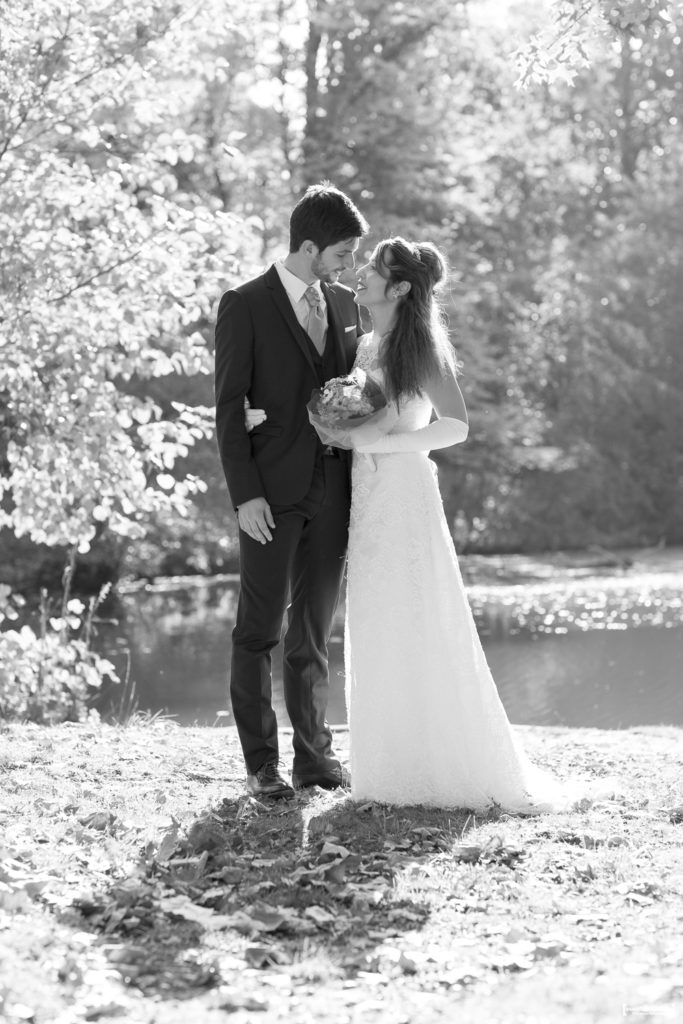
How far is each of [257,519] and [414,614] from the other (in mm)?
695

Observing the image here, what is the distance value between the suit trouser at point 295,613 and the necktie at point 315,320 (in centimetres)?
47

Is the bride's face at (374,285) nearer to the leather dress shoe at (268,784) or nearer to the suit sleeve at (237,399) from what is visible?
the suit sleeve at (237,399)

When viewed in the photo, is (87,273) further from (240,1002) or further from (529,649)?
(529,649)

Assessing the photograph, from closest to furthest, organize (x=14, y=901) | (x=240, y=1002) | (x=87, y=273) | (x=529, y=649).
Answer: (x=240, y=1002), (x=14, y=901), (x=87, y=273), (x=529, y=649)

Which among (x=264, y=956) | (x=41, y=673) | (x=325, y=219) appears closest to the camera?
(x=264, y=956)

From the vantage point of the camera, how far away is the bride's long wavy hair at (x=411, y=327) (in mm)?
5000

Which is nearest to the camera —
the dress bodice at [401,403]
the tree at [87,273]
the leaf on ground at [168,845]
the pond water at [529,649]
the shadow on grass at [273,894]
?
the shadow on grass at [273,894]

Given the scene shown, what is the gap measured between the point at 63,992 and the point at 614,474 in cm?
2327

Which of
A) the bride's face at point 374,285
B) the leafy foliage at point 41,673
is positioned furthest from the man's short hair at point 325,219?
the leafy foliage at point 41,673

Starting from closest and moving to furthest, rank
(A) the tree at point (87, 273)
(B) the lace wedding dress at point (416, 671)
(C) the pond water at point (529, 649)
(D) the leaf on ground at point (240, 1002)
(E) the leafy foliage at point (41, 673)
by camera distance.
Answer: (D) the leaf on ground at point (240, 1002) → (B) the lace wedding dress at point (416, 671) → (A) the tree at point (87, 273) → (E) the leafy foliage at point (41, 673) → (C) the pond water at point (529, 649)

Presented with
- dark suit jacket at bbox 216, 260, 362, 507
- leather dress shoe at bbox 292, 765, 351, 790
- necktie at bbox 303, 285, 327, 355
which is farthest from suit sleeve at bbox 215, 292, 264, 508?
leather dress shoe at bbox 292, 765, 351, 790

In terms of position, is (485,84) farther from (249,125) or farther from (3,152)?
(3,152)

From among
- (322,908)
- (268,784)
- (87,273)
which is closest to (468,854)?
(322,908)

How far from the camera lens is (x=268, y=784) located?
516 centimetres
